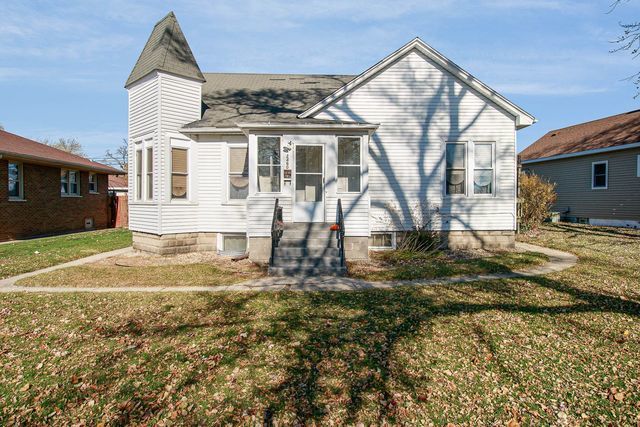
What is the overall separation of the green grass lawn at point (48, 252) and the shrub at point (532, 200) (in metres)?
16.0

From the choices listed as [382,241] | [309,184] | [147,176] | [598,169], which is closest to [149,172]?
[147,176]

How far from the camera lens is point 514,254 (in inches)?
417

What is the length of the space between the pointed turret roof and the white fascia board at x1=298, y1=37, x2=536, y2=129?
404 centimetres

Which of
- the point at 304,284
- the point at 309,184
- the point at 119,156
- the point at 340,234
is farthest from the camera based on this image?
the point at 119,156

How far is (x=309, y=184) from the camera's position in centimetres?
1045

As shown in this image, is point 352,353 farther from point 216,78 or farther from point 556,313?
point 216,78

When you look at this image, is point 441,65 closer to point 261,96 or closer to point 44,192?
point 261,96

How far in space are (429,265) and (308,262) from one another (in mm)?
3207

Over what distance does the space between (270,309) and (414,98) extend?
28.5 feet

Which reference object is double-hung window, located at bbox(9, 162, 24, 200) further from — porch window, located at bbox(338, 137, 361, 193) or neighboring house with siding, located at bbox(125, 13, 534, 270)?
porch window, located at bbox(338, 137, 361, 193)

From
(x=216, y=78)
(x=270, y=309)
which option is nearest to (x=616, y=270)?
(x=270, y=309)

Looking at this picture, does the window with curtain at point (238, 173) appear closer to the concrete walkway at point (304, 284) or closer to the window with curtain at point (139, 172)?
the window with curtain at point (139, 172)

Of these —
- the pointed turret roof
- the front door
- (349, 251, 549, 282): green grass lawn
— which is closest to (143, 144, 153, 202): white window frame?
the pointed turret roof

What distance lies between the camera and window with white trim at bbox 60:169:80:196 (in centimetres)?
1867
